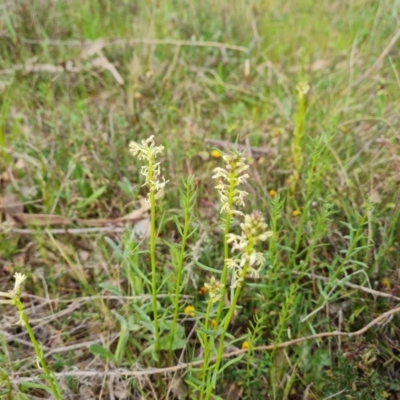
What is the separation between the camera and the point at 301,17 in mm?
3279

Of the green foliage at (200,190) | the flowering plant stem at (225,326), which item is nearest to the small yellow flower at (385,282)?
the green foliage at (200,190)

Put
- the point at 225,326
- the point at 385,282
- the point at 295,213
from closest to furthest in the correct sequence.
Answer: the point at 225,326, the point at 385,282, the point at 295,213

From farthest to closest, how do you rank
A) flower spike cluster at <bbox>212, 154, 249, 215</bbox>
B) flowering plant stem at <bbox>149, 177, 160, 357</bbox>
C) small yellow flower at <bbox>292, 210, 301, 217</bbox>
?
small yellow flower at <bbox>292, 210, 301, 217</bbox>
flowering plant stem at <bbox>149, 177, 160, 357</bbox>
flower spike cluster at <bbox>212, 154, 249, 215</bbox>

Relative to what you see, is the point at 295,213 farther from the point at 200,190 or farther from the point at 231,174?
the point at 231,174

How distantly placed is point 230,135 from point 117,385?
139 centimetres

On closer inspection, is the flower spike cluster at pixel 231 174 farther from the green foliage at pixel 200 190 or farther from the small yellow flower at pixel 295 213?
the small yellow flower at pixel 295 213

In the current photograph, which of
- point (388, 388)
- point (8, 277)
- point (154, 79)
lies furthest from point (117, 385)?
point (154, 79)

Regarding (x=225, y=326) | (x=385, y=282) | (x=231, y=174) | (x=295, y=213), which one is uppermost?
(x=231, y=174)

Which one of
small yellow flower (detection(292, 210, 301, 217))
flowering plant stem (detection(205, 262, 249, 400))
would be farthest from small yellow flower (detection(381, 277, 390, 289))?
flowering plant stem (detection(205, 262, 249, 400))

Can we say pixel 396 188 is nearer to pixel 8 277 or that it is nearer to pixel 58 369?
pixel 58 369

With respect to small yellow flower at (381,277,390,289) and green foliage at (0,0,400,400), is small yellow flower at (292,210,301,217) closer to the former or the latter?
green foliage at (0,0,400,400)

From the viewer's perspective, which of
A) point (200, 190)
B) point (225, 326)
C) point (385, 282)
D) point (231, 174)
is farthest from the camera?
point (200, 190)

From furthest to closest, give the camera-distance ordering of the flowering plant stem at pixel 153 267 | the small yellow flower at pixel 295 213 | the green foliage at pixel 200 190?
the small yellow flower at pixel 295 213, the green foliage at pixel 200 190, the flowering plant stem at pixel 153 267

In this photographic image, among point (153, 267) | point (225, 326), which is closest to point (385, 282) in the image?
point (225, 326)
